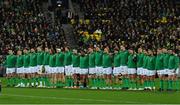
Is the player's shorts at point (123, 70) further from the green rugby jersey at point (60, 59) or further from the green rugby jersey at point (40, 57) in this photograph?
the green rugby jersey at point (40, 57)

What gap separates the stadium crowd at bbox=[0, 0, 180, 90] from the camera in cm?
3434

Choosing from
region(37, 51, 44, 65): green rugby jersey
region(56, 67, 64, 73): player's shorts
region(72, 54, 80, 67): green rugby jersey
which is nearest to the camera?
region(72, 54, 80, 67): green rugby jersey

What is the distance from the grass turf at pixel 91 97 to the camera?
2634 cm

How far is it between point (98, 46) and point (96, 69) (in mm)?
8065

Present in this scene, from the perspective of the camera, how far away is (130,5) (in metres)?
57.4

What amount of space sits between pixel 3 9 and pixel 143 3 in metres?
11.6

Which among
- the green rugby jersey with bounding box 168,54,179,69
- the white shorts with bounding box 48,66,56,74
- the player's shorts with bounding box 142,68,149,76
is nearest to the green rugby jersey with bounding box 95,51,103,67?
the white shorts with bounding box 48,66,56,74

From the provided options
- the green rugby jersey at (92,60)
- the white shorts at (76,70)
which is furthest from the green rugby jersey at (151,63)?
the white shorts at (76,70)

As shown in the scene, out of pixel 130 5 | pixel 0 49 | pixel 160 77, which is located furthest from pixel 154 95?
pixel 130 5

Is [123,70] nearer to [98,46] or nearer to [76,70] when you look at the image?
[76,70]

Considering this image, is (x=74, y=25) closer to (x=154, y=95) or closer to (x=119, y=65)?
Result: (x=119, y=65)

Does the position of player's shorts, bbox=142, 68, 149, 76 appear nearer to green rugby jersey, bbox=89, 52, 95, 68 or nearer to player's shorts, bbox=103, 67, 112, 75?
player's shorts, bbox=103, 67, 112, 75

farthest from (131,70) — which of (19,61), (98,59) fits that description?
(19,61)

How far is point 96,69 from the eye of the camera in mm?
35781
